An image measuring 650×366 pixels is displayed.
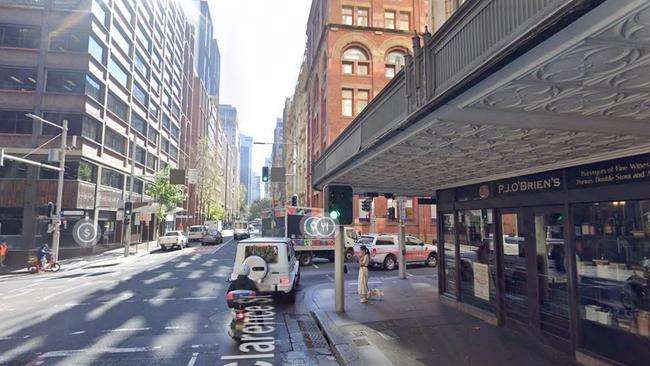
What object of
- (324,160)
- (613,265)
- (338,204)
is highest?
(324,160)

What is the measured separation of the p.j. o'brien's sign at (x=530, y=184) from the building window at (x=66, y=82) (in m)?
31.3

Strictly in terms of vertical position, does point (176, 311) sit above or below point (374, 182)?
below

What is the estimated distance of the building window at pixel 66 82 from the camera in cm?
2826

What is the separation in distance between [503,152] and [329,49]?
34.1m

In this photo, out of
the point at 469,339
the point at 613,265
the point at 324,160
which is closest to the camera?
the point at 613,265

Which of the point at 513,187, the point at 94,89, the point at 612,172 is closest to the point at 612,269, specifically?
the point at 612,172

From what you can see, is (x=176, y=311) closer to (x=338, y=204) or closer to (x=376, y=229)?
(x=338, y=204)

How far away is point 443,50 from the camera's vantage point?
171 inches

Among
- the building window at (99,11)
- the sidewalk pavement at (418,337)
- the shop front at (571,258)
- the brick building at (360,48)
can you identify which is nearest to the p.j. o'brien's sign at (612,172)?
the shop front at (571,258)

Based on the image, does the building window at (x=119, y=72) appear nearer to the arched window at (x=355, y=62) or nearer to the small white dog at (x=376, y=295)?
the arched window at (x=355, y=62)

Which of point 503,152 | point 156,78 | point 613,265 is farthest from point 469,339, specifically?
point 156,78

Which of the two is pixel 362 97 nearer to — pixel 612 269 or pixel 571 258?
pixel 571 258

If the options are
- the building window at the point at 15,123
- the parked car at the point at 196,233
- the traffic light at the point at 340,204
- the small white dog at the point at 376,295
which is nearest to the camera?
the traffic light at the point at 340,204

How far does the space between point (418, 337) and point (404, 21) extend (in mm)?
37926
